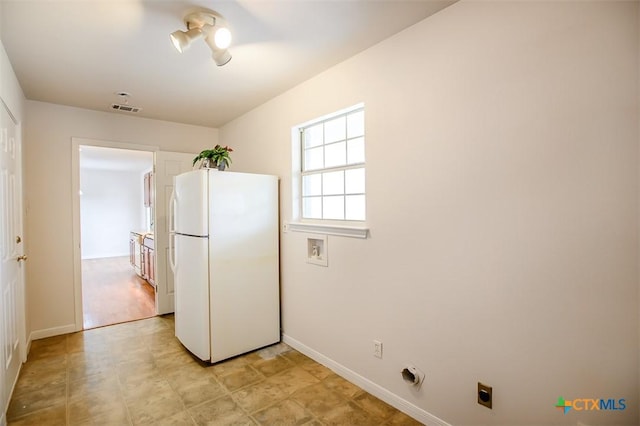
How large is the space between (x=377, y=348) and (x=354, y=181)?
1247 mm

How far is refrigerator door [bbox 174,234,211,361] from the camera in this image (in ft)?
8.59

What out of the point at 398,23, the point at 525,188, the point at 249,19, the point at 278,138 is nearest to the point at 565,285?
the point at 525,188

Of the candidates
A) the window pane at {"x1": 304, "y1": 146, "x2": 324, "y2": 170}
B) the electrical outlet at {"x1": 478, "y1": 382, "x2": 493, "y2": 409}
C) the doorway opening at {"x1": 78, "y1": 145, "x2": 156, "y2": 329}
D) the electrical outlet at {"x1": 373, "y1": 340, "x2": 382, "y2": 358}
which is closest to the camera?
the electrical outlet at {"x1": 478, "y1": 382, "x2": 493, "y2": 409}

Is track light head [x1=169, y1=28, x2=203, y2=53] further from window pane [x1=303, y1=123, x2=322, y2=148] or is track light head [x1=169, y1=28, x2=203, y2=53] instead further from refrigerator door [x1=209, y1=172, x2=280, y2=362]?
window pane [x1=303, y1=123, x2=322, y2=148]

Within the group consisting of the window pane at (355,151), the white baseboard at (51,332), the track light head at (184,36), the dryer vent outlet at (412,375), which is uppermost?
the track light head at (184,36)

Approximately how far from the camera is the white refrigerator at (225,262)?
263 centimetres

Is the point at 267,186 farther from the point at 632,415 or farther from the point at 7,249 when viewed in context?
the point at 632,415

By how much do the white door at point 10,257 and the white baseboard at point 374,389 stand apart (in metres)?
2.03

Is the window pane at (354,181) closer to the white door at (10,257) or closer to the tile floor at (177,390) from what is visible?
the tile floor at (177,390)

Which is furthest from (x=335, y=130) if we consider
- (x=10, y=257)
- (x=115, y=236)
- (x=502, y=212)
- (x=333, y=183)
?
(x=115, y=236)

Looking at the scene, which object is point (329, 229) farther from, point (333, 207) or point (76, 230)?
point (76, 230)

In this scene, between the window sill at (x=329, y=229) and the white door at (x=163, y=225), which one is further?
the white door at (x=163, y=225)

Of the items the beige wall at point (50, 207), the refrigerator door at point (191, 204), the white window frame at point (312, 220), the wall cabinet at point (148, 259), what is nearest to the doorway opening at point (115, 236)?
the wall cabinet at point (148, 259)

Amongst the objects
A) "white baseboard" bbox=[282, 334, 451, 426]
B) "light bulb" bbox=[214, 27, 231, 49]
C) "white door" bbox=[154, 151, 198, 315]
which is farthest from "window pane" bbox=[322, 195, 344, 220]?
"white door" bbox=[154, 151, 198, 315]
